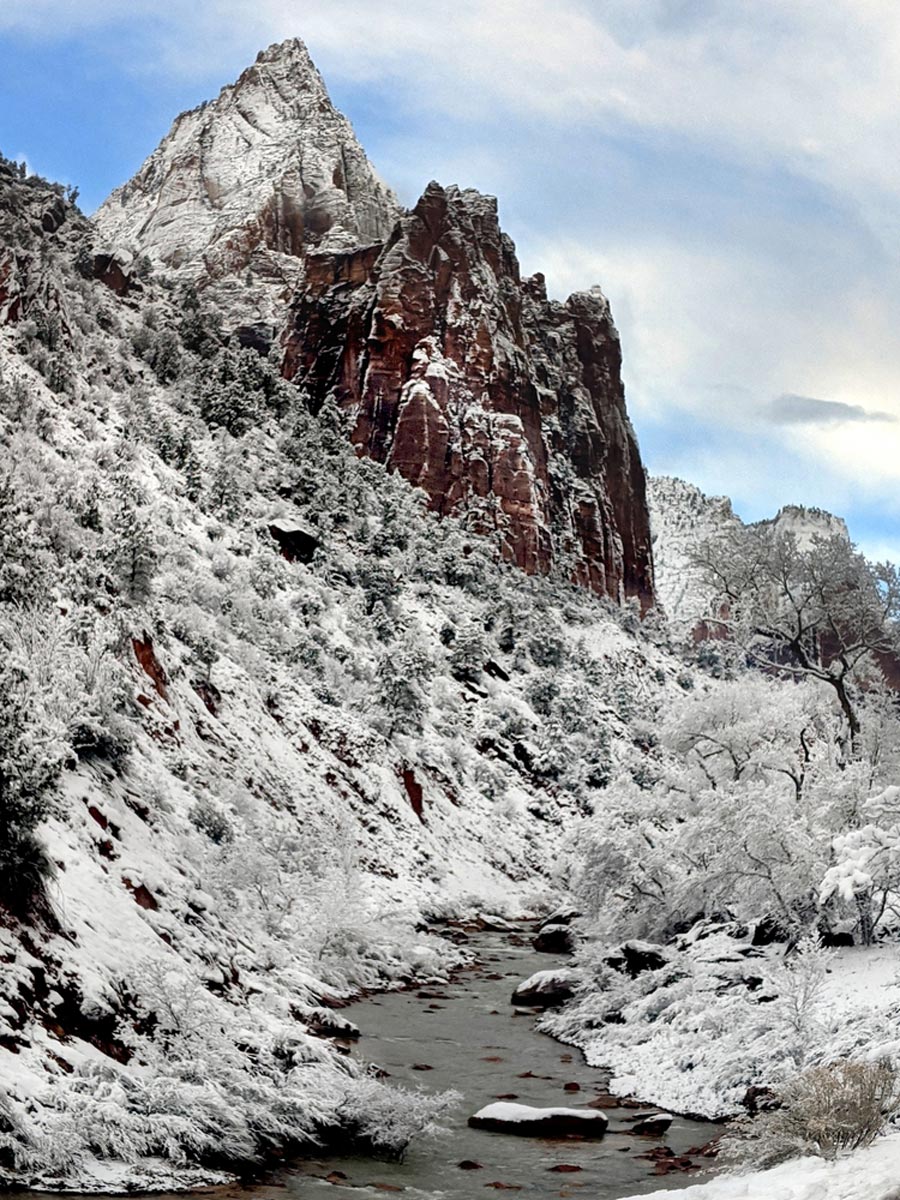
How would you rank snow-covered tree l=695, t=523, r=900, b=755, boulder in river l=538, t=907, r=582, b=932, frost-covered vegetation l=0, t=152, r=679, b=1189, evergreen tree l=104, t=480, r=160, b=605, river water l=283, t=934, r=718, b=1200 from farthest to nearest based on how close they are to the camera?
boulder in river l=538, t=907, r=582, b=932, evergreen tree l=104, t=480, r=160, b=605, snow-covered tree l=695, t=523, r=900, b=755, frost-covered vegetation l=0, t=152, r=679, b=1189, river water l=283, t=934, r=718, b=1200

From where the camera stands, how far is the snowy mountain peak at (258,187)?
117938mm

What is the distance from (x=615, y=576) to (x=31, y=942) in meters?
93.9

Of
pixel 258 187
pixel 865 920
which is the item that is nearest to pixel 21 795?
pixel 865 920

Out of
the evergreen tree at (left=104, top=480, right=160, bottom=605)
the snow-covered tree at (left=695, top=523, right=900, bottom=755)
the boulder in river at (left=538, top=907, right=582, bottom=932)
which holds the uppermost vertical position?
the evergreen tree at (left=104, top=480, right=160, bottom=605)

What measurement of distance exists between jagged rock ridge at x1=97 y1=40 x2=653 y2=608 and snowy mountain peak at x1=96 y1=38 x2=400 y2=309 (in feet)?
1.14

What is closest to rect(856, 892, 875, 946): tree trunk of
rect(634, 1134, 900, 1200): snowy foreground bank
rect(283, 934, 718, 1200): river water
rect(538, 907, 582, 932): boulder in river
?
rect(283, 934, 718, 1200): river water

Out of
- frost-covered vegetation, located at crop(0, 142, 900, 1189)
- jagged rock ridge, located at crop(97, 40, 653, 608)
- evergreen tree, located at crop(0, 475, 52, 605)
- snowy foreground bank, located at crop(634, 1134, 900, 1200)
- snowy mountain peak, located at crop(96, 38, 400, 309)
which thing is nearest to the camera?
snowy foreground bank, located at crop(634, 1134, 900, 1200)

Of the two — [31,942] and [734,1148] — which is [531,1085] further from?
[31,942]

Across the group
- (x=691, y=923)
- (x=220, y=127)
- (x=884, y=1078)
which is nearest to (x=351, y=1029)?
(x=691, y=923)

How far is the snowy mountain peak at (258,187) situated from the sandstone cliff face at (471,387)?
62.2ft

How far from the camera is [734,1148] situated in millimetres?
9320

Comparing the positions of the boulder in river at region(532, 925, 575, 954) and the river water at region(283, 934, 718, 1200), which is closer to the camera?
the river water at region(283, 934, 718, 1200)

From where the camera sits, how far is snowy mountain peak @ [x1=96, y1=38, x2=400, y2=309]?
118 metres

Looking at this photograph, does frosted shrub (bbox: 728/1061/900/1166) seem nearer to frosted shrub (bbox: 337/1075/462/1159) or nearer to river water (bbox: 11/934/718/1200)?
river water (bbox: 11/934/718/1200)
